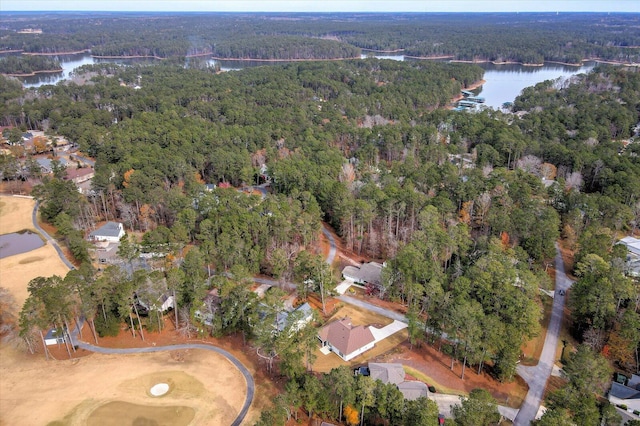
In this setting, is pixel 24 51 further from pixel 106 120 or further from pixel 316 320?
pixel 316 320

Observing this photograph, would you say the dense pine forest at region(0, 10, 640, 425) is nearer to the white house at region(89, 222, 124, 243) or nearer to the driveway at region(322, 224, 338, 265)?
the driveway at region(322, 224, 338, 265)

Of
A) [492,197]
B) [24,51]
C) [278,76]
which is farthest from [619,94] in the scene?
[24,51]

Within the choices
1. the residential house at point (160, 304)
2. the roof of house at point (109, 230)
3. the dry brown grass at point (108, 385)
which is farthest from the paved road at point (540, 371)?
the roof of house at point (109, 230)

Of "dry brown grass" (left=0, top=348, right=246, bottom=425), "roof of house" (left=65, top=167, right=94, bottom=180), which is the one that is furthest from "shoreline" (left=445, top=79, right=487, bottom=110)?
"dry brown grass" (left=0, top=348, right=246, bottom=425)

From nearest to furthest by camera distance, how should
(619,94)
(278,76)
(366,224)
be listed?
1. (366,224)
2. (619,94)
3. (278,76)

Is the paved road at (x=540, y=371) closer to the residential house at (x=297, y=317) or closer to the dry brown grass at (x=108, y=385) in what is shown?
the residential house at (x=297, y=317)

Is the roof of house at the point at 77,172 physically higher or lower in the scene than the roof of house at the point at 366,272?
higher
